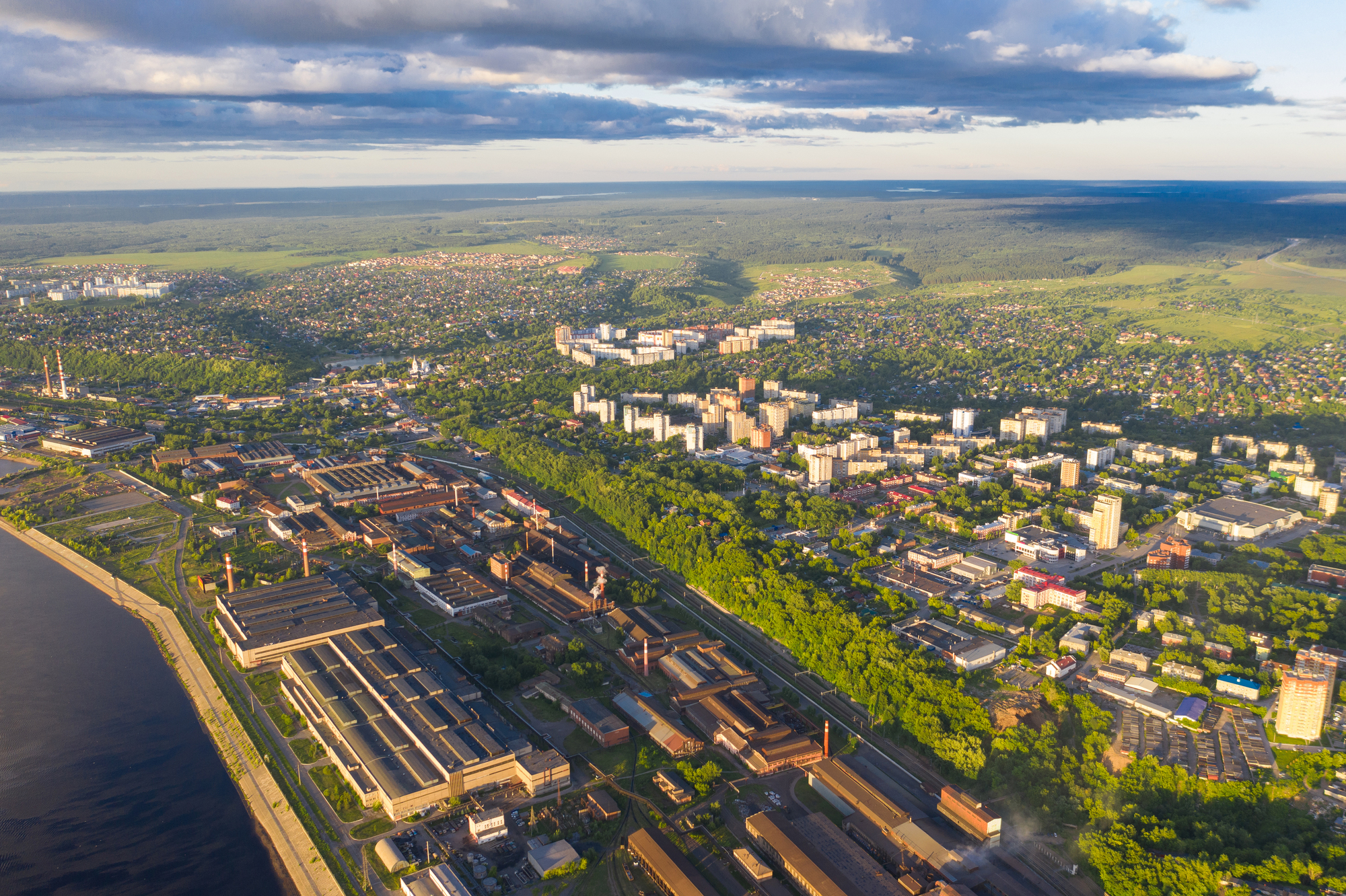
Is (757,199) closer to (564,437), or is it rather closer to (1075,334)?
(1075,334)

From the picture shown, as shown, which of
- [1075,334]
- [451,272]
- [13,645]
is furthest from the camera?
[451,272]

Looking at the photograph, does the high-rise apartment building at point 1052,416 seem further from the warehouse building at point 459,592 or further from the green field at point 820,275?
the green field at point 820,275

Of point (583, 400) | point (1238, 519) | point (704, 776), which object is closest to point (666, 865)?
point (704, 776)

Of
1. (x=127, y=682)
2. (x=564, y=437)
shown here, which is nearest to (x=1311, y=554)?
(x=564, y=437)

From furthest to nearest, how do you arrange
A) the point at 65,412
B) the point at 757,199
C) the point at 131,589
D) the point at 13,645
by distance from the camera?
the point at 757,199, the point at 65,412, the point at 131,589, the point at 13,645

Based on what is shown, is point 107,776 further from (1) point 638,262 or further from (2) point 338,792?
(1) point 638,262

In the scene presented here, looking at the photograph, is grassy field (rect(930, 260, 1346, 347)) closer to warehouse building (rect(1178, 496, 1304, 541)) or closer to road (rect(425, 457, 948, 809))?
warehouse building (rect(1178, 496, 1304, 541))
